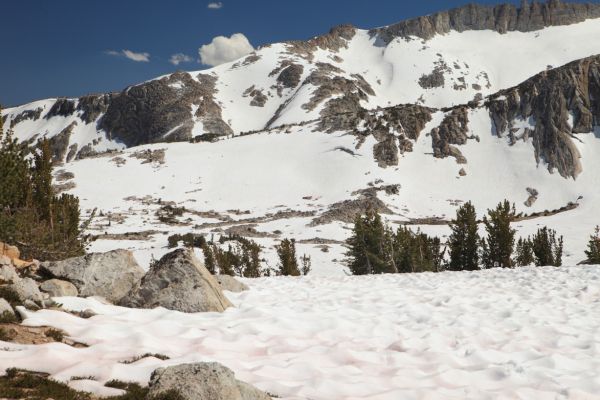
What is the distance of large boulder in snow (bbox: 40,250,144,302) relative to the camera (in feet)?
43.6

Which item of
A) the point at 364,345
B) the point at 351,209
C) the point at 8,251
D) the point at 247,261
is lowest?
the point at 247,261

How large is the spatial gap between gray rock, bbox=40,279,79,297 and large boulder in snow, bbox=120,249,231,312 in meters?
1.45

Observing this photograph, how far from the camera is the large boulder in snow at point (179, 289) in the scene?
12.7 metres

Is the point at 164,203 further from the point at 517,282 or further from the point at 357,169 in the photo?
the point at 517,282

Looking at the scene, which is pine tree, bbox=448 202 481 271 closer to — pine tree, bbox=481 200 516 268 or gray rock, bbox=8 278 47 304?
pine tree, bbox=481 200 516 268

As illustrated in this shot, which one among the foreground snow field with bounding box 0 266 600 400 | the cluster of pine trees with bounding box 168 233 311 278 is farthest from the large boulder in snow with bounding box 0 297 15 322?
the cluster of pine trees with bounding box 168 233 311 278

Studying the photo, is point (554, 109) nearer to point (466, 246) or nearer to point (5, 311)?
point (466, 246)

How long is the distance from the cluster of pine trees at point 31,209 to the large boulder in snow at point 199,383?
12.6 metres

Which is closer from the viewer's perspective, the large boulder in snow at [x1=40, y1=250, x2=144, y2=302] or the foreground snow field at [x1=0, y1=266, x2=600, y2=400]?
the foreground snow field at [x1=0, y1=266, x2=600, y2=400]

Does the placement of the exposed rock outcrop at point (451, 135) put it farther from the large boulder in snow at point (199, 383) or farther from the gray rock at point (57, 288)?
the large boulder in snow at point (199, 383)

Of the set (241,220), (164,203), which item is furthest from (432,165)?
(164,203)

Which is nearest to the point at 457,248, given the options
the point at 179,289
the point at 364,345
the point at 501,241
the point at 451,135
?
the point at 501,241

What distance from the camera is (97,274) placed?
13664 mm

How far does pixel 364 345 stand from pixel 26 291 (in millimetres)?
8239
